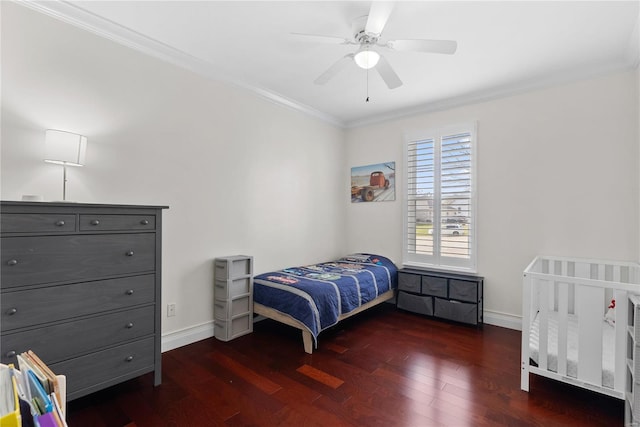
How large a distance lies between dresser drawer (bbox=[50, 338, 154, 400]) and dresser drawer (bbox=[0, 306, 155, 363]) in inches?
Result: 1.8

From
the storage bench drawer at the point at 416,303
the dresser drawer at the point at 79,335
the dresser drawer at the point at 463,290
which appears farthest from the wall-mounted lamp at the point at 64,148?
the dresser drawer at the point at 463,290

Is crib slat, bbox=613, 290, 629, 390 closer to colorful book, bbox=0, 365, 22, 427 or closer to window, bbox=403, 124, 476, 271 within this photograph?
window, bbox=403, 124, 476, 271

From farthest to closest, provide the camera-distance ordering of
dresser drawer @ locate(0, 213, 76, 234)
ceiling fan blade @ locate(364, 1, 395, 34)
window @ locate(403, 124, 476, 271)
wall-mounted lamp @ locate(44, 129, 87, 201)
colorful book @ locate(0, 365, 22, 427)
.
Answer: window @ locate(403, 124, 476, 271), wall-mounted lamp @ locate(44, 129, 87, 201), ceiling fan blade @ locate(364, 1, 395, 34), dresser drawer @ locate(0, 213, 76, 234), colorful book @ locate(0, 365, 22, 427)

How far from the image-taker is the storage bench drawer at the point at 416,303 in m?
3.52

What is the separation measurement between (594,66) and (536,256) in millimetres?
1852

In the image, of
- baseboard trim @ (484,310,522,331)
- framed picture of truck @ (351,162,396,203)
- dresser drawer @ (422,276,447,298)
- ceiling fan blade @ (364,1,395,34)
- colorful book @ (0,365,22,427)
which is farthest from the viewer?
framed picture of truck @ (351,162,396,203)

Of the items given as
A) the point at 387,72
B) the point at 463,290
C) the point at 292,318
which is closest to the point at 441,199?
the point at 463,290

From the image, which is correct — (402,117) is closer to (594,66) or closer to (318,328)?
(594,66)

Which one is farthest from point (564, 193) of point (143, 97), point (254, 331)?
point (143, 97)

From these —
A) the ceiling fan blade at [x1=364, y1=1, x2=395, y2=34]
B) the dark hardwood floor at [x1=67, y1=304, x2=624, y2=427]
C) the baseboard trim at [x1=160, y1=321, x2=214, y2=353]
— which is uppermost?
the ceiling fan blade at [x1=364, y1=1, x2=395, y2=34]

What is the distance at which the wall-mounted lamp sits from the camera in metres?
1.91

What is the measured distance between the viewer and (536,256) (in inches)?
123

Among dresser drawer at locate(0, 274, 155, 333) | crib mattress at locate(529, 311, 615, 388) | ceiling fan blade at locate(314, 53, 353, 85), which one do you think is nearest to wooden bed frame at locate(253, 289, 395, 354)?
dresser drawer at locate(0, 274, 155, 333)

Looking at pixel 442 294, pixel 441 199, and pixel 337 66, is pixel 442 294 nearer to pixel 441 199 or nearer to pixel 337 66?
pixel 441 199
